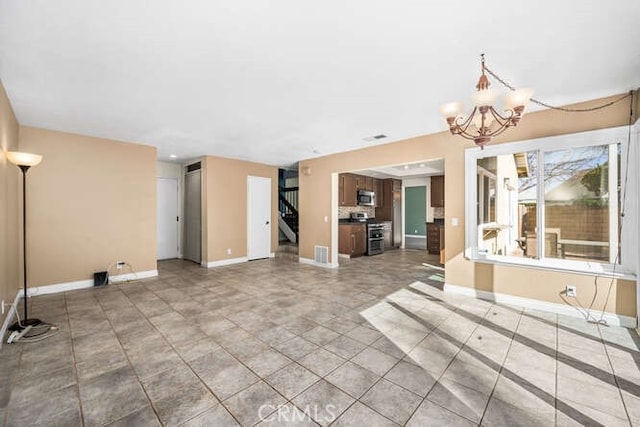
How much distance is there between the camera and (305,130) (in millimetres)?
4172

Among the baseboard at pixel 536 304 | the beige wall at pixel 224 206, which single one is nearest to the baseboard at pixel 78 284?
the beige wall at pixel 224 206

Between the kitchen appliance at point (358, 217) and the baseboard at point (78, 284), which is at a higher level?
the kitchen appliance at point (358, 217)

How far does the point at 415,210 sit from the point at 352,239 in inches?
136

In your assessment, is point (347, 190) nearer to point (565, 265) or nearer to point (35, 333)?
point (565, 265)

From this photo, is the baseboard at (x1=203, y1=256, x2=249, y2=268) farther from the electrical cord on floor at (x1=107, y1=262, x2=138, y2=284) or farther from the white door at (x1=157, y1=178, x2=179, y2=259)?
the white door at (x1=157, y1=178, x2=179, y2=259)

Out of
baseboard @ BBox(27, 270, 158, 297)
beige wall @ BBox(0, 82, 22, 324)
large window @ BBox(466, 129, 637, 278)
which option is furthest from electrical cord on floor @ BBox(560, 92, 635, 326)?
baseboard @ BBox(27, 270, 158, 297)

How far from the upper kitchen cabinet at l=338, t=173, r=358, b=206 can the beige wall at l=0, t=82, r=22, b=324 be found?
597 cm

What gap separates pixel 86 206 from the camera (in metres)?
4.44

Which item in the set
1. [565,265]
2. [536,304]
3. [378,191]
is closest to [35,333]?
[536,304]

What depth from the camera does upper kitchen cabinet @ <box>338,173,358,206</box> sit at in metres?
7.43

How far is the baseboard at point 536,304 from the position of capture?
289 cm

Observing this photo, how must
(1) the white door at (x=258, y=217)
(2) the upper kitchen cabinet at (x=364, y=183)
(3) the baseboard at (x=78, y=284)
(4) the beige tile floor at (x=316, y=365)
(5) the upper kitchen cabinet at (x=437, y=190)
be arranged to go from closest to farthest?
→ (4) the beige tile floor at (x=316, y=365)
(3) the baseboard at (x=78, y=284)
(1) the white door at (x=258, y=217)
(5) the upper kitchen cabinet at (x=437, y=190)
(2) the upper kitchen cabinet at (x=364, y=183)

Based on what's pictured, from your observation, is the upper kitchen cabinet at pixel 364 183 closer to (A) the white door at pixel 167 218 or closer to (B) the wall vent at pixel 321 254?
(B) the wall vent at pixel 321 254

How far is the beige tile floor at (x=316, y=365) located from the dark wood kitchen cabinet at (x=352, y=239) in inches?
135
